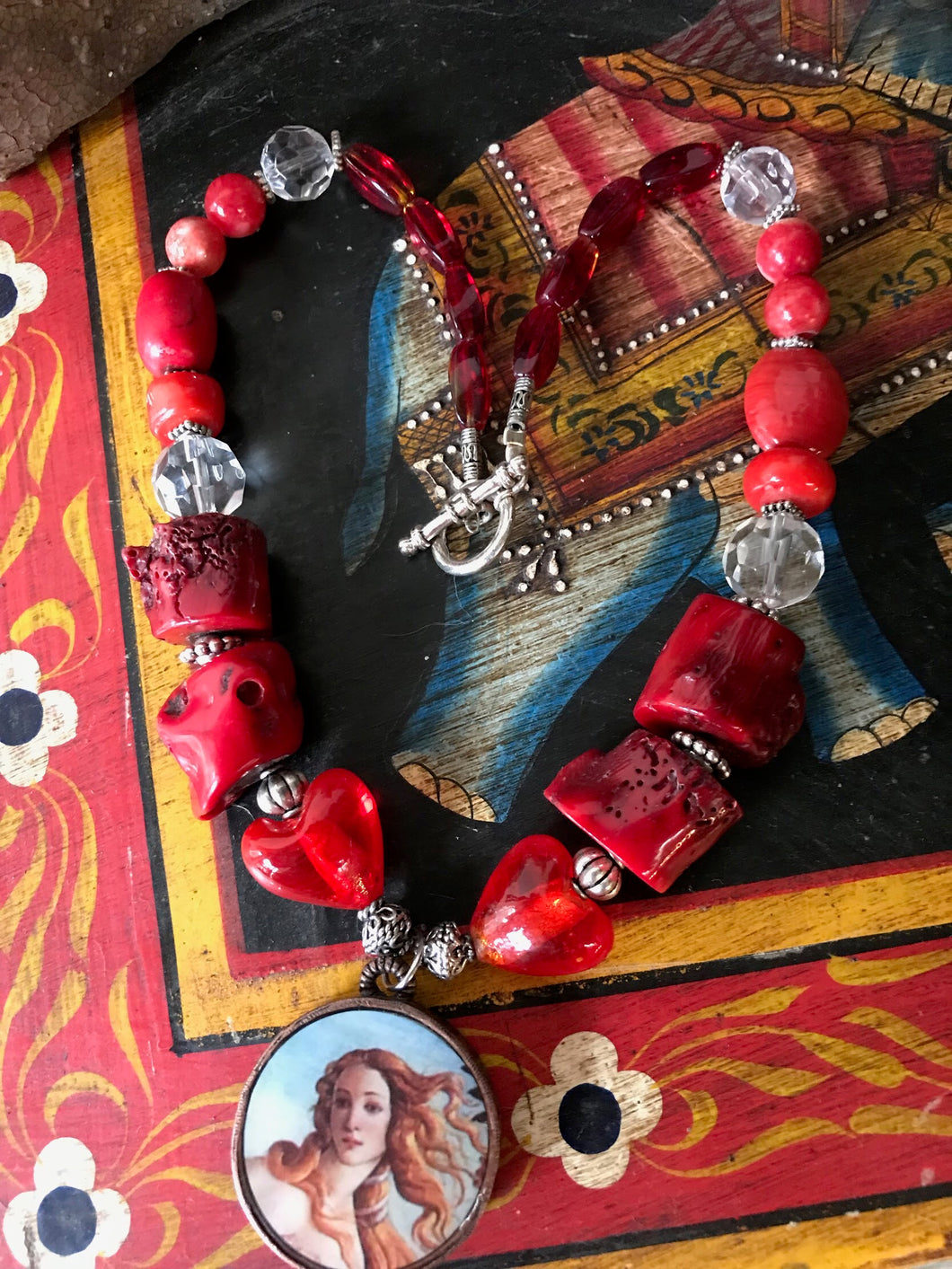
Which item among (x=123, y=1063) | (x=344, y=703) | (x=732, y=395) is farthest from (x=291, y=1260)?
(x=732, y=395)

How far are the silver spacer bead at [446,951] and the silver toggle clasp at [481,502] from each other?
1.20ft

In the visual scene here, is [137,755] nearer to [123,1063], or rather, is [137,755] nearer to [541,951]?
[123,1063]

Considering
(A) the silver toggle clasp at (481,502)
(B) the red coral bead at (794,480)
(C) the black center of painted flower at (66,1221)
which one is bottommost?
(C) the black center of painted flower at (66,1221)

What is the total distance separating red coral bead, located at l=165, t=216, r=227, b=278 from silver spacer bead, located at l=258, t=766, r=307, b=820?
63 cm

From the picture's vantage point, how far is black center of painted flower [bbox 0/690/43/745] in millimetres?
1193

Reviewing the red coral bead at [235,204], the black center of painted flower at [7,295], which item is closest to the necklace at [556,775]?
the red coral bead at [235,204]

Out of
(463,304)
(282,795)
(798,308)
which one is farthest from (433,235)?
(282,795)

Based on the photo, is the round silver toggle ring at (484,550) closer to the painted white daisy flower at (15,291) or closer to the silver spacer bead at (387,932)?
the silver spacer bead at (387,932)

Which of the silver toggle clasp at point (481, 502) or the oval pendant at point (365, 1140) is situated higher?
the silver toggle clasp at point (481, 502)

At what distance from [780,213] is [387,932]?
34.6 inches

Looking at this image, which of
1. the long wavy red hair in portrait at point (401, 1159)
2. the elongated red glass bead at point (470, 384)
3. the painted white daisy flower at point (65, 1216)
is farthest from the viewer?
the elongated red glass bead at point (470, 384)

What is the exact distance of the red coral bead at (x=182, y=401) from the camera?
1.20 m

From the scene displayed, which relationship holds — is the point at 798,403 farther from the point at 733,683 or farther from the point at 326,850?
the point at 326,850

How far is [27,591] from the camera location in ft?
4.06
